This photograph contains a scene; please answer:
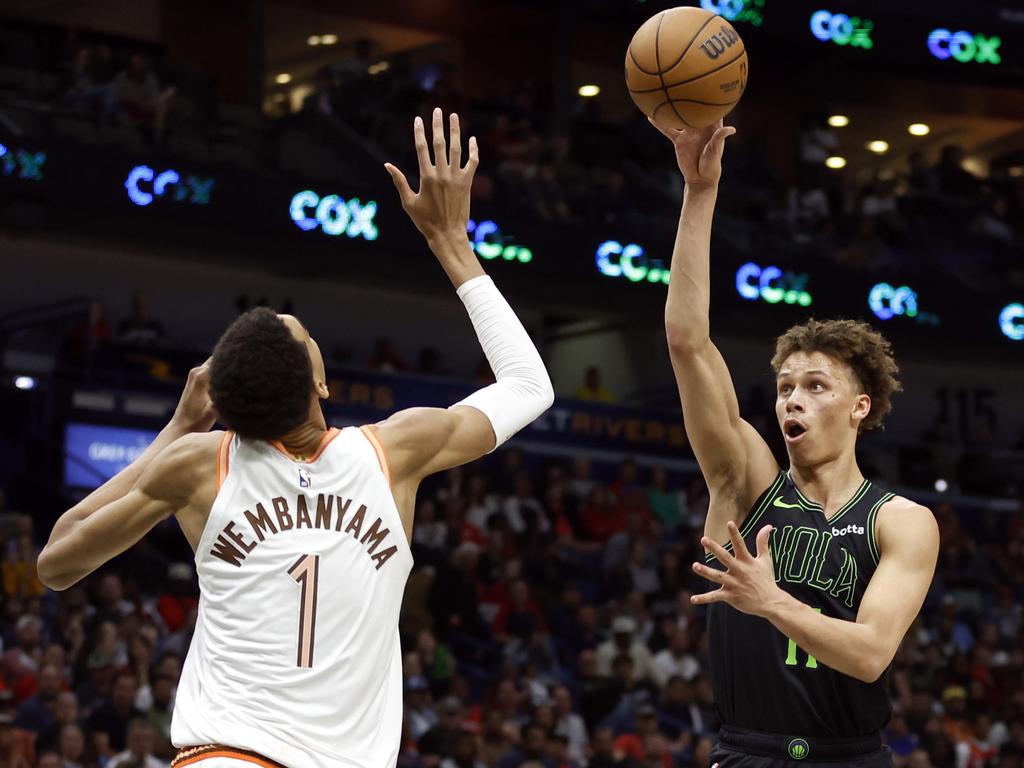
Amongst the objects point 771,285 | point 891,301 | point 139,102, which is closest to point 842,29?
point 891,301

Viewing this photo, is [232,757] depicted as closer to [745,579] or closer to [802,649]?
[745,579]

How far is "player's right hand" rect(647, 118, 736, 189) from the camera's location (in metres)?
4.65

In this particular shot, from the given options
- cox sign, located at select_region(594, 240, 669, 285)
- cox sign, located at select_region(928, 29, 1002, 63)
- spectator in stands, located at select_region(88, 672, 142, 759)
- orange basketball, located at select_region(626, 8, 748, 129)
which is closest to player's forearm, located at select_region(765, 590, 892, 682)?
orange basketball, located at select_region(626, 8, 748, 129)

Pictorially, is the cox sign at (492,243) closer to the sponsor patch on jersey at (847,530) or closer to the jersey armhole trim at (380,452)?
the sponsor patch on jersey at (847,530)

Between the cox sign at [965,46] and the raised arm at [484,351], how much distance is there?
20.4 meters

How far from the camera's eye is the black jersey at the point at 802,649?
4254 millimetres

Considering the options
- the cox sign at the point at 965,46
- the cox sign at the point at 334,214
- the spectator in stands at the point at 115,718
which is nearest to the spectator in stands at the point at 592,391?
the cox sign at the point at 334,214

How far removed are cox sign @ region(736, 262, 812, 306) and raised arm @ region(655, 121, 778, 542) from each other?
15.6 metres

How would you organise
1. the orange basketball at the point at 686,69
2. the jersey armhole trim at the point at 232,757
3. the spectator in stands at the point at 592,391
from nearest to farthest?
1. the jersey armhole trim at the point at 232,757
2. the orange basketball at the point at 686,69
3. the spectator in stands at the point at 592,391

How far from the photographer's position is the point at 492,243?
18.7 m

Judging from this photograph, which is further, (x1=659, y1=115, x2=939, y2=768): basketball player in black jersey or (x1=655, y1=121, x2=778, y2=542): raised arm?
(x1=655, y1=121, x2=778, y2=542): raised arm

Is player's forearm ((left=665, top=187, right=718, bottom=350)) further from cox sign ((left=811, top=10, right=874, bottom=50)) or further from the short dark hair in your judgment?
cox sign ((left=811, top=10, right=874, bottom=50))

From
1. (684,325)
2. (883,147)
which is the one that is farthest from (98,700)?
(883,147)

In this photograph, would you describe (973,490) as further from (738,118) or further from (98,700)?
(98,700)
